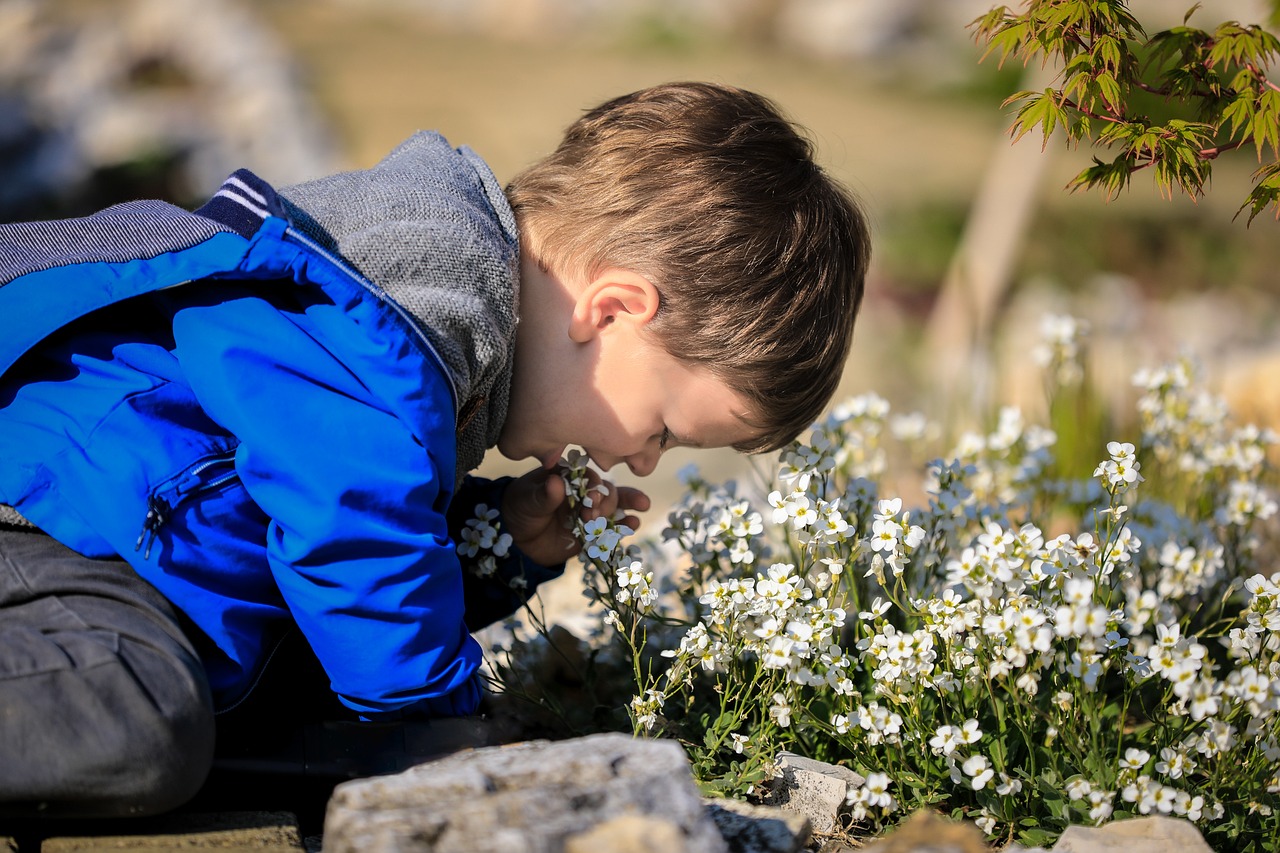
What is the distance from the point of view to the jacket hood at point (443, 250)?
2.03 metres

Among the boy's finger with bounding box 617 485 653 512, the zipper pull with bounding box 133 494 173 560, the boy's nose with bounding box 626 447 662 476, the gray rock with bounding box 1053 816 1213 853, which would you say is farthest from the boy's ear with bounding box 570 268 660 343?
the gray rock with bounding box 1053 816 1213 853

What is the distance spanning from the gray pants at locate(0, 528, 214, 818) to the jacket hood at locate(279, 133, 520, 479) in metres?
0.69

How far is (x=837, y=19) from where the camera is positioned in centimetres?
1627

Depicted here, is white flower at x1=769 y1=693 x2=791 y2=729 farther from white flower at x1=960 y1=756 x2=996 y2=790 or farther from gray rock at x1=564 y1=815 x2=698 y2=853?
gray rock at x1=564 y1=815 x2=698 y2=853

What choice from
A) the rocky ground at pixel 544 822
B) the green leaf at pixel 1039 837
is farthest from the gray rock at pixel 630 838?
the green leaf at pixel 1039 837

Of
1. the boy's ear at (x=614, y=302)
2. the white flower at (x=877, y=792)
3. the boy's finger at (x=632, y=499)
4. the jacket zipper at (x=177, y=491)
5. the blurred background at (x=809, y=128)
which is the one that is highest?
the boy's ear at (x=614, y=302)

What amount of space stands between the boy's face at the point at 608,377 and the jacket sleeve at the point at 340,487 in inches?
12.4

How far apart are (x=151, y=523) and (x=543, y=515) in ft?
2.76

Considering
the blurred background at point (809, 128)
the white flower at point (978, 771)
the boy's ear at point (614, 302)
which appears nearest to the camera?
the white flower at point (978, 771)

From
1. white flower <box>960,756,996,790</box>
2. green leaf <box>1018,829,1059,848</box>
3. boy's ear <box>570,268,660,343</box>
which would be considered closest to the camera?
white flower <box>960,756,996,790</box>

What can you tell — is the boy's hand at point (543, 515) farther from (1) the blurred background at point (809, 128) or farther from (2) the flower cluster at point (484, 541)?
(1) the blurred background at point (809, 128)

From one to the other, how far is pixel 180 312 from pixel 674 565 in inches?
77.6

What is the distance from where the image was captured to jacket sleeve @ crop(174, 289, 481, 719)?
188 cm

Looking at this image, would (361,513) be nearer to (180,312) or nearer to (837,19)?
(180,312)
